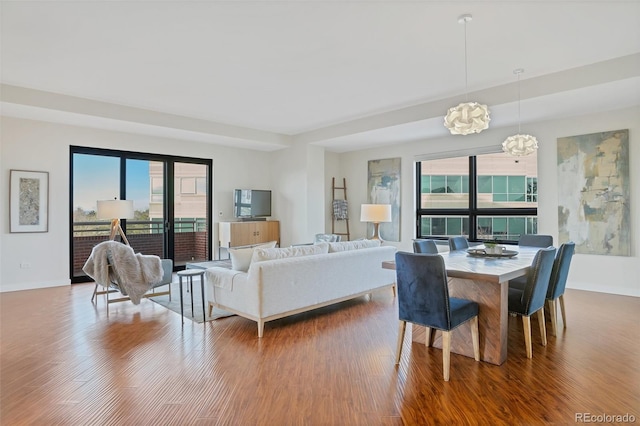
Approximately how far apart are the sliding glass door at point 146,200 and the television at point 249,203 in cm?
59

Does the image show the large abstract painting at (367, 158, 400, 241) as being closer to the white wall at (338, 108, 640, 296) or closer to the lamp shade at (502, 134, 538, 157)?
the white wall at (338, 108, 640, 296)

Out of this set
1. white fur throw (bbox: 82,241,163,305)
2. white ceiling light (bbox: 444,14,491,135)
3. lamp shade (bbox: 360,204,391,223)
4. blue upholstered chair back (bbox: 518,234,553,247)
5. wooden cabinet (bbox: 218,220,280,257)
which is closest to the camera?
white ceiling light (bbox: 444,14,491,135)

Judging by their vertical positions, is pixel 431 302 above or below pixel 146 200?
below

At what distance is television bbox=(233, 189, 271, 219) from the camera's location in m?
8.10

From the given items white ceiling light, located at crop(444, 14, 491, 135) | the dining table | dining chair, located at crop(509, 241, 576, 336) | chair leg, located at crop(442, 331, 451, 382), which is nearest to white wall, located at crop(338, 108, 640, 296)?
dining chair, located at crop(509, 241, 576, 336)

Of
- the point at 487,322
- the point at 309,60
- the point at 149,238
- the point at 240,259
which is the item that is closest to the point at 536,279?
the point at 487,322

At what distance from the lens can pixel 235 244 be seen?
7.65m

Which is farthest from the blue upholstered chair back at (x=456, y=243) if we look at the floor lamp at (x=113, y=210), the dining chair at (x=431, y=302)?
the floor lamp at (x=113, y=210)

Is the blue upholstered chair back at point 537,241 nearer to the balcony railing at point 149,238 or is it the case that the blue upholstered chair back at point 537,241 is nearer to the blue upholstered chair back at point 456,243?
the blue upholstered chair back at point 456,243

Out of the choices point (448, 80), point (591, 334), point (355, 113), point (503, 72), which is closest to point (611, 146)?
point (503, 72)

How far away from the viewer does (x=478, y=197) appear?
7070mm

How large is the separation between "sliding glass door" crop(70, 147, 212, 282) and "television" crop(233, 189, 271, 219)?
595mm

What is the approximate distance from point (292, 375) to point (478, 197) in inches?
219

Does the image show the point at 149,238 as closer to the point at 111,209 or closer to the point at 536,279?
the point at 111,209
